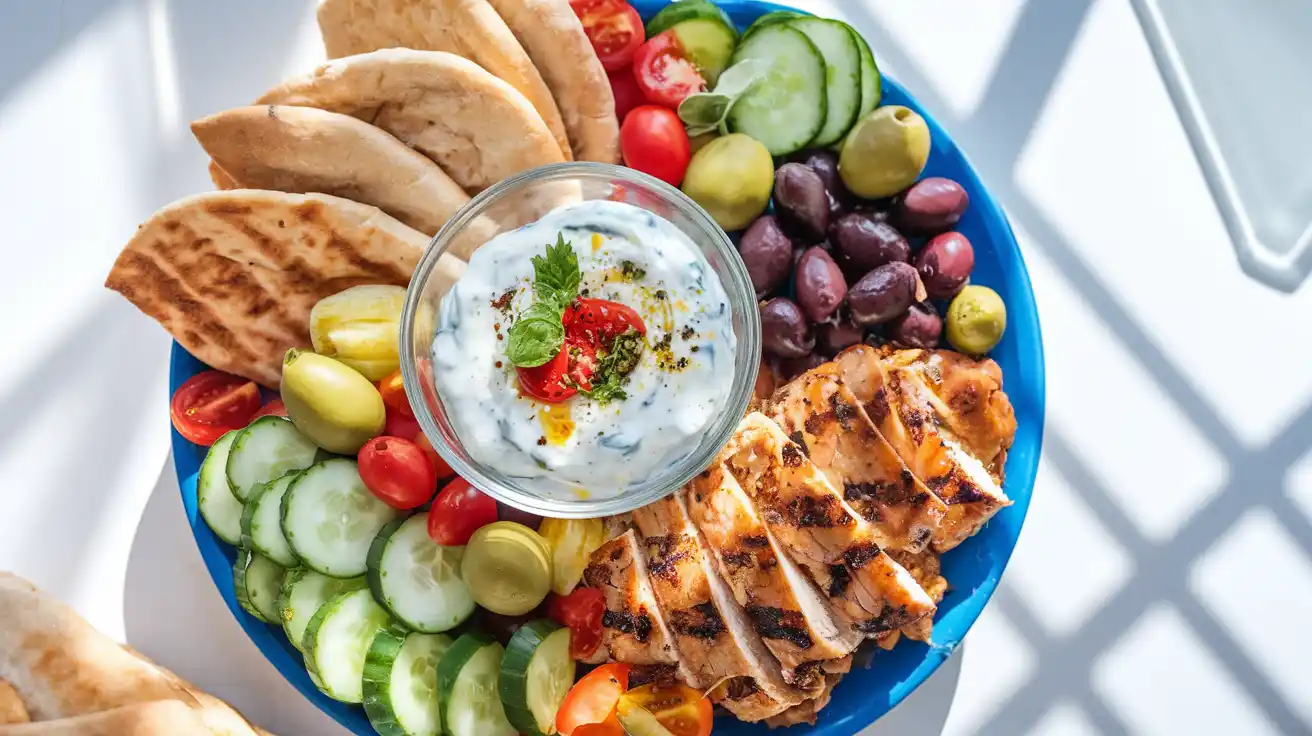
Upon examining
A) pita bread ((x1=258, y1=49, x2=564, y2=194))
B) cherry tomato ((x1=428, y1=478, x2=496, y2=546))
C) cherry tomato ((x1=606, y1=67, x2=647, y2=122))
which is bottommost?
cherry tomato ((x1=428, y1=478, x2=496, y2=546))

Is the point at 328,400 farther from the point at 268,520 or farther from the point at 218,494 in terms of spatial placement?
the point at 218,494

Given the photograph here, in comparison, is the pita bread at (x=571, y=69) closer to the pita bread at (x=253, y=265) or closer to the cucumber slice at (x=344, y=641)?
the pita bread at (x=253, y=265)

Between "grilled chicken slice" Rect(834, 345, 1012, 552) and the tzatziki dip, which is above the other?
the tzatziki dip

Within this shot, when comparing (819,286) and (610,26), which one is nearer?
(819,286)

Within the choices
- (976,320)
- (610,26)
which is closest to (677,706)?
(976,320)

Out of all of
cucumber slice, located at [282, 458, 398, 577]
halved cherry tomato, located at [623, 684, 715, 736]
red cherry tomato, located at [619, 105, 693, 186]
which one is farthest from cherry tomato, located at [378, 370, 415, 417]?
halved cherry tomato, located at [623, 684, 715, 736]

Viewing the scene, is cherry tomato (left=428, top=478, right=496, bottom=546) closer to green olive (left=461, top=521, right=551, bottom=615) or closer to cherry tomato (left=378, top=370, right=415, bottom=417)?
green olive (left=461, top=521, right=551, bottom=615)

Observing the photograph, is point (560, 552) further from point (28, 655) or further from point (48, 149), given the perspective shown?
point (48, 149)
